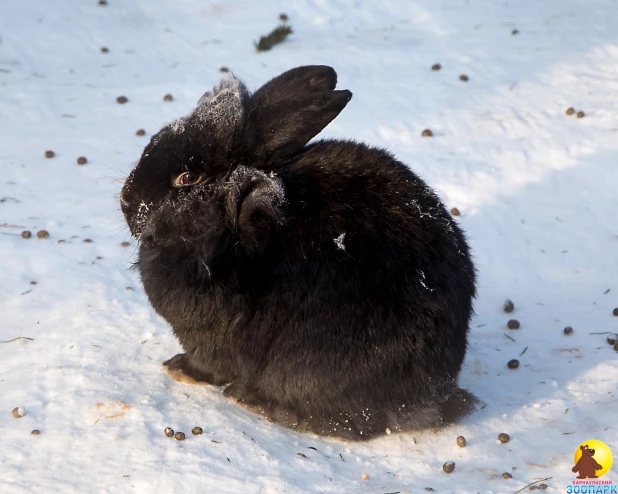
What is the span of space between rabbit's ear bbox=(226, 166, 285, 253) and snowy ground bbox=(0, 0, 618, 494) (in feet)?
3.64

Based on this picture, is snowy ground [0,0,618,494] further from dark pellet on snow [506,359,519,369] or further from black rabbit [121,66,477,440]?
black rabbit [121,66,477,440]

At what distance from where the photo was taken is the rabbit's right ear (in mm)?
4363

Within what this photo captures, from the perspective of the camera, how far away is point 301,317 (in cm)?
445

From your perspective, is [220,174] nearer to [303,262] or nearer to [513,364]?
[303,262]

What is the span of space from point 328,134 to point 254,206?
12.4 feet

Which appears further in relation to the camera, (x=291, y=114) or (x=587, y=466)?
(x=291, y=114)

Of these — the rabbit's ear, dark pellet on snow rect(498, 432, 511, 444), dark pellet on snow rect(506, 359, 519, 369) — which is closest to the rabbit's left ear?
the rabbit's ear

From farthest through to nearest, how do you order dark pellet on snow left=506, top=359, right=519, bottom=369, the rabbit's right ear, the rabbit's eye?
1. dark pellet on snow left=506, top=359, right=519, bottom=369
2. the rabbit's eye
3. the rabbit's right ear

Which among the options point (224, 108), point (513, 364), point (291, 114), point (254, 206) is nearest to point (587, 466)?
point (513, 364)

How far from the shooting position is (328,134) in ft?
26.3

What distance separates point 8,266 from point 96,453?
7.68 ft

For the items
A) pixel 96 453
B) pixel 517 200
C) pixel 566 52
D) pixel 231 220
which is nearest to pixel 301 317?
pixel 231 220

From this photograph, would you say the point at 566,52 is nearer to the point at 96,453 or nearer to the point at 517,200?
the point at 517,200

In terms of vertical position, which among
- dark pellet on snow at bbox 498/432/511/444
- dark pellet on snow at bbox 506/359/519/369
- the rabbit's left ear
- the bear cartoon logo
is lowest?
dark pellet on snow at bbox 506/359/519/369
